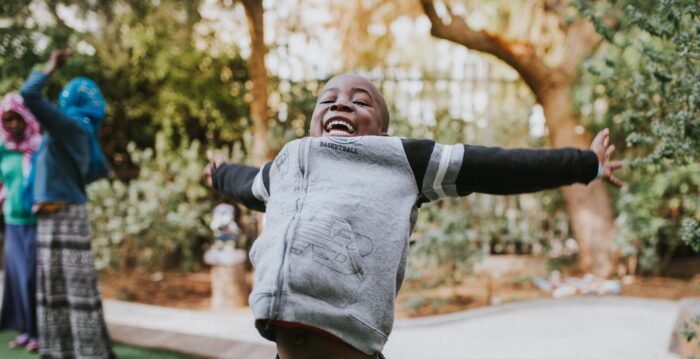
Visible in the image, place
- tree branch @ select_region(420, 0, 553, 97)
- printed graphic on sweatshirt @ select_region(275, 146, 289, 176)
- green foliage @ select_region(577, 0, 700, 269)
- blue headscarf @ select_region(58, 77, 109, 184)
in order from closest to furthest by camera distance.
Result: printed graphic on sweatshirt @ select_region(275, 146, 289, 176)
green foliage @ select_region(577, 0, 700, 269)
blue headscarf @ select_region(58, 77, 109, 184)
tree branch @ select_region(420, 0, 553, 97)

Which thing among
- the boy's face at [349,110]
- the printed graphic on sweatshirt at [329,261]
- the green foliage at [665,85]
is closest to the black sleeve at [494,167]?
the boy's face at [349,110]

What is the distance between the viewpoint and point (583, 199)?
22.5 ft

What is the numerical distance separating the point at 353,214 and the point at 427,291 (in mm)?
4861

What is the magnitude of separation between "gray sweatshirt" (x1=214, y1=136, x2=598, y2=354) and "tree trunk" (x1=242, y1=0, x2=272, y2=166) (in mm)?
3857

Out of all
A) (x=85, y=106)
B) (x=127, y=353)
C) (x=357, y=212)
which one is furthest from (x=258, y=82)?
(x=357, y=212)

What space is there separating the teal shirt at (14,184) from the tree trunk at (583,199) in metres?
5.63

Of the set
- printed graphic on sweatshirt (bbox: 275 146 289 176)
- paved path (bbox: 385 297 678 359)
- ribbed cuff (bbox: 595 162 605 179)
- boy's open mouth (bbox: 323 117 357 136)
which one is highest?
boy's open mouth (bbox: 323 117 357 136)

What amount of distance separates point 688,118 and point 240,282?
452cm

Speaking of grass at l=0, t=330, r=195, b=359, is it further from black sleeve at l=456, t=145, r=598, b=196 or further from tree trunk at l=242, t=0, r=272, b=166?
black sleeve at l=456, t=145, r=598, b=196

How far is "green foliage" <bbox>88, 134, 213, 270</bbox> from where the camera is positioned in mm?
5980

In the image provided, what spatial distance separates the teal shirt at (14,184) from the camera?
4184 millimetres

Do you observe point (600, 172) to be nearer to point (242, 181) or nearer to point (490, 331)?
point (242, 181)

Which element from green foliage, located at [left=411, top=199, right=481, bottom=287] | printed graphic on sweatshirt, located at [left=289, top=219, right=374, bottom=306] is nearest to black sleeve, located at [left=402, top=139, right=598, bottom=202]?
printed graphic on sweatshirt, located at [left=289, top=219, right=374, bottom=306]

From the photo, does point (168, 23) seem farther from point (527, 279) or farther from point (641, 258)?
point (641, 258)
